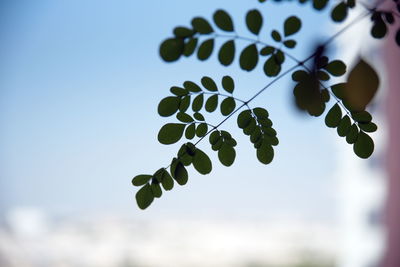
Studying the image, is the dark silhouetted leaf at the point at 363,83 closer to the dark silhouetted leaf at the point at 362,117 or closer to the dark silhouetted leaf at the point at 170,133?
the dark silhouetted leaf at the point at 362,117

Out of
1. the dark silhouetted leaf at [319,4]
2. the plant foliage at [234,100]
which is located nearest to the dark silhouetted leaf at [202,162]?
the plant foliage at [234,100]

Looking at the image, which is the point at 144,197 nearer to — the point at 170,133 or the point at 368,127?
the point at 170,133

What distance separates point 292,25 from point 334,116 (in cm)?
23

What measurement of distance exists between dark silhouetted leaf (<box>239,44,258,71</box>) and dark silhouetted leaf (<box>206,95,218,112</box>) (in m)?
0.14

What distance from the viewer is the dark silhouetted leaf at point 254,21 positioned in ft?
2.42

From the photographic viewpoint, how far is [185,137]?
2.79ft

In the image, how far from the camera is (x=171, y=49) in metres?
0.66

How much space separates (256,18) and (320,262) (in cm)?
1651

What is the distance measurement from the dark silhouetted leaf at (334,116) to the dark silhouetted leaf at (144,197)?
43cm

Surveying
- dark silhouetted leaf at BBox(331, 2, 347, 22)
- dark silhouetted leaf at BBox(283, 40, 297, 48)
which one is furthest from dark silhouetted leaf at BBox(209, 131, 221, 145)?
dark silhouetted leaf at BBox(331, 2, 347, 22)

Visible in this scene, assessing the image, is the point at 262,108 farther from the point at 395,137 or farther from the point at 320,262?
the point at 320,262

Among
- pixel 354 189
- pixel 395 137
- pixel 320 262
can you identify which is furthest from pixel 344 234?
pixel 320 262

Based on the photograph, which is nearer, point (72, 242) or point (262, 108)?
point (262, 108)

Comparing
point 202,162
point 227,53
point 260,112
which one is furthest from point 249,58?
point 202,162
